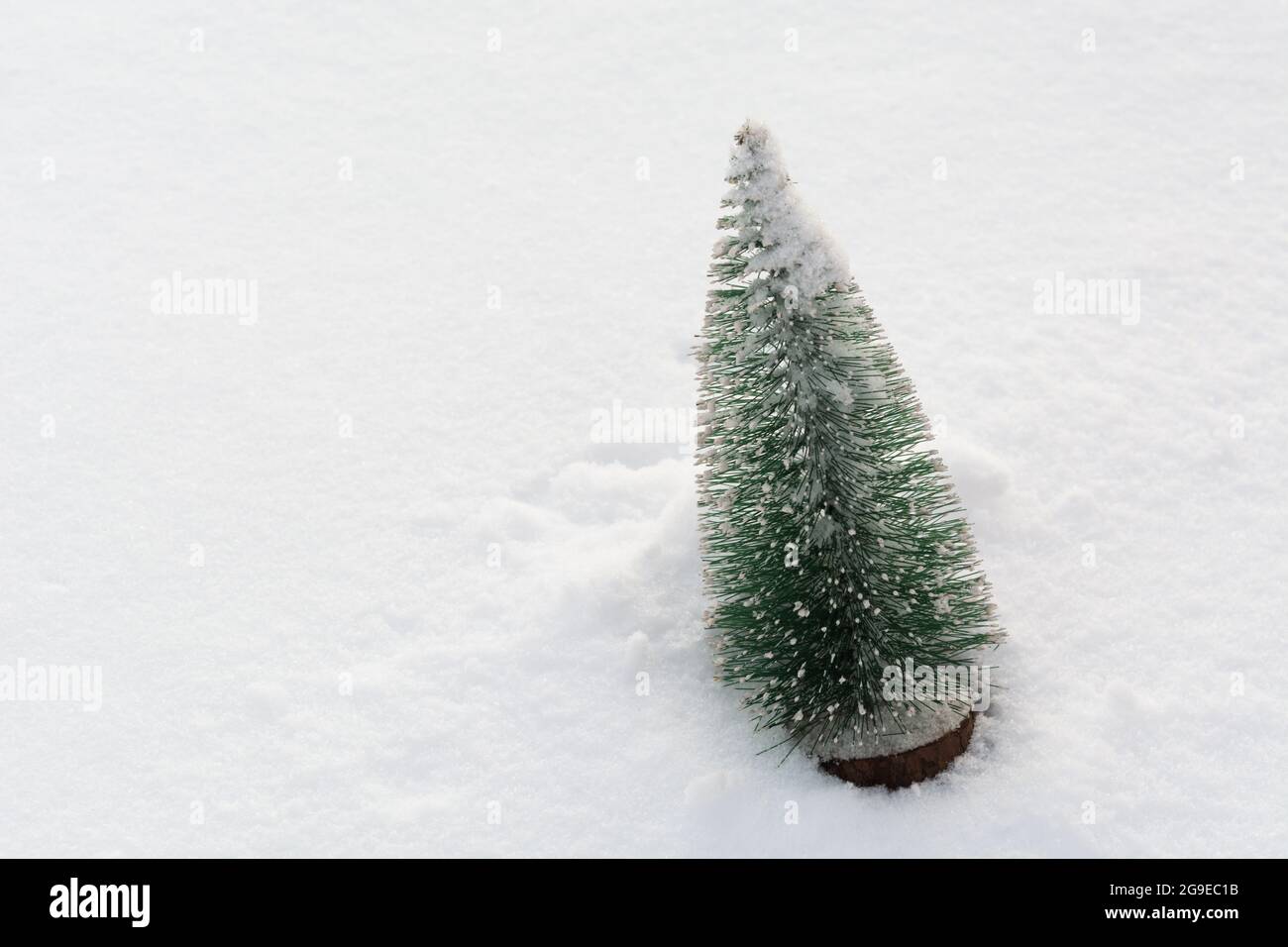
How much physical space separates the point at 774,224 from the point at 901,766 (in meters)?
2.06

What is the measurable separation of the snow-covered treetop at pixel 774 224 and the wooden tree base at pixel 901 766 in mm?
1736

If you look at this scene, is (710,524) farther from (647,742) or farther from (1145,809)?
(1145,809)

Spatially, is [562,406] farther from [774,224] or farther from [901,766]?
[901,766]

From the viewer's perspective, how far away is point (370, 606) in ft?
19.4

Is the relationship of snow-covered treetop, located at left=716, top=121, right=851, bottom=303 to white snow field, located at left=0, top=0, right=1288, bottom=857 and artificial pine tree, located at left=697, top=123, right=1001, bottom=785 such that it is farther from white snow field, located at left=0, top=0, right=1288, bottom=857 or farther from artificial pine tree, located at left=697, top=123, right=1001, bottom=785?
white snow field, located at left=0, top=0, right=1288, bottom=857

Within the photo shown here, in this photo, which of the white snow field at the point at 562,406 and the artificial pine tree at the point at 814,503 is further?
the white snow field at the point at 562,406

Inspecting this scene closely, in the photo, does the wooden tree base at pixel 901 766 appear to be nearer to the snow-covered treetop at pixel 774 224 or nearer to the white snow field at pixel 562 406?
the white snow field at pixel 562 406

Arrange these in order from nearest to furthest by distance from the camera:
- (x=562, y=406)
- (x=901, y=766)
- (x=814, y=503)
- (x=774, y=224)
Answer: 1. (x=774, y=224)
2. (x=814, y=503)
3. (x=901, y=766)
4. (x=562, y=406)

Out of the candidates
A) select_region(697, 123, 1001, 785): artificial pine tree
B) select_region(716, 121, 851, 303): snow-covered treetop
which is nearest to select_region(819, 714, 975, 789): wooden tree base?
select_region(697, 123, 1001, 785): artificial pine tree

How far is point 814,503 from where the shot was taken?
4.82 metres

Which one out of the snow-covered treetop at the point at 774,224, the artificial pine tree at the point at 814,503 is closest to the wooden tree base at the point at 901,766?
the artificial pine tree at the point at 814,503

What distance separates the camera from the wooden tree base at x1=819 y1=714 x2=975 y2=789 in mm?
4996

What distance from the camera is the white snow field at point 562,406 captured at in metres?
5.08

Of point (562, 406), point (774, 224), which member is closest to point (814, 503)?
point (774, 224)
